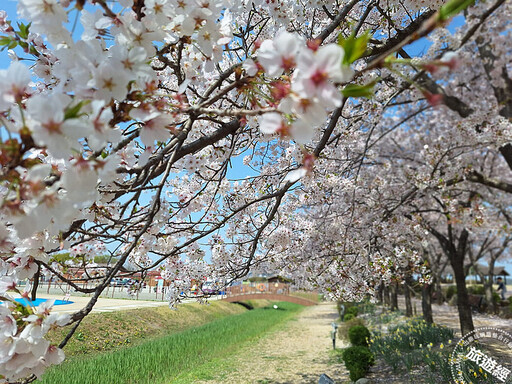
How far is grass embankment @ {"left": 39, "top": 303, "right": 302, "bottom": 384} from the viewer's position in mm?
4977

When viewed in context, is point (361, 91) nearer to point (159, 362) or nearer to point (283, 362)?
point (159, 362)

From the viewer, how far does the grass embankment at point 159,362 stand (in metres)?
4.98

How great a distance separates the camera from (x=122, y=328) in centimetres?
970

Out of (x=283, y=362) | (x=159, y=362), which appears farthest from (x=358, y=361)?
(x=159, y=362)

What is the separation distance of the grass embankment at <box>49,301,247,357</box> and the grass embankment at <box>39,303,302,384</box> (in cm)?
125

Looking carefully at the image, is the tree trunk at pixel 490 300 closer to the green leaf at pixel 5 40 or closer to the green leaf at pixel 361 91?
the green leaf at pixel 361 91

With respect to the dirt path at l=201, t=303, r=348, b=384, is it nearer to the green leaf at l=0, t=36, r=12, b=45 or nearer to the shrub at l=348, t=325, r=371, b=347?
the shrub at l=348, t=325, r=371, b=347

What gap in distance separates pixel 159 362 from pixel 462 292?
255 inches

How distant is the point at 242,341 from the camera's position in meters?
9.93

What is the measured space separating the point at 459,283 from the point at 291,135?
314 inches

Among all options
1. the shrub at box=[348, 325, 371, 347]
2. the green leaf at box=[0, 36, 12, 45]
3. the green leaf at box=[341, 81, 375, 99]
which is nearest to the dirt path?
the shrub at box=[348, 325, 371, 347]

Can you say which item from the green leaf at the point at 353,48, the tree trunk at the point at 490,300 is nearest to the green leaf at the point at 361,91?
the green leaf at the point at 353,48

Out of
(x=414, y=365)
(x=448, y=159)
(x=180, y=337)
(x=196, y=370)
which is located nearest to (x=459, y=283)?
A: (x=414, y=365)

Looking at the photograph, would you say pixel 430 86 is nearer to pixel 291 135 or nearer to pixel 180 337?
pixel 291 135
